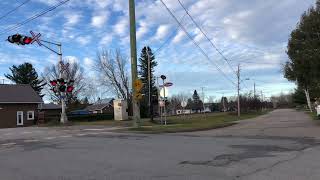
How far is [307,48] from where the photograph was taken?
34.0 metres

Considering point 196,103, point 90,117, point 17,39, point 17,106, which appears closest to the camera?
point 17,39

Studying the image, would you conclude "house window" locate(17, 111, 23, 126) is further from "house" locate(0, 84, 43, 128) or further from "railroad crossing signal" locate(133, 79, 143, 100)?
"railroad crossing signal" locate(133, 79, 143, 100)

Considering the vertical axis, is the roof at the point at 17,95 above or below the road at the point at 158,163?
above

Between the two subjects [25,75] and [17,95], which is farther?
[25,75]

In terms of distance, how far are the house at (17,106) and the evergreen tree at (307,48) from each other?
36.7 m

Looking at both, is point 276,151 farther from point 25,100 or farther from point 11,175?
point 25,100

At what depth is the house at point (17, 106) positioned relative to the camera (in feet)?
184

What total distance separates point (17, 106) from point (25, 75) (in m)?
44.0

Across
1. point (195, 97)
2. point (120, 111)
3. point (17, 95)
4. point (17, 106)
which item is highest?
point (195, 97)

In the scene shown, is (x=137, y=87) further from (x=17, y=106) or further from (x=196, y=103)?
(x=196, y=103)

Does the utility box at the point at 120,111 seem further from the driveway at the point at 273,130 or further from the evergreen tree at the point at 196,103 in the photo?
the evergreen tree at the point at 196,103

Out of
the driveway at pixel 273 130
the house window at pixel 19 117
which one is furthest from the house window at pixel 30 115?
the driveway at pixel 273 130

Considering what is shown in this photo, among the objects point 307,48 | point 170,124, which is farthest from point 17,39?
point 307,48

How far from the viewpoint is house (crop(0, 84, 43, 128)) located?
56188mm
